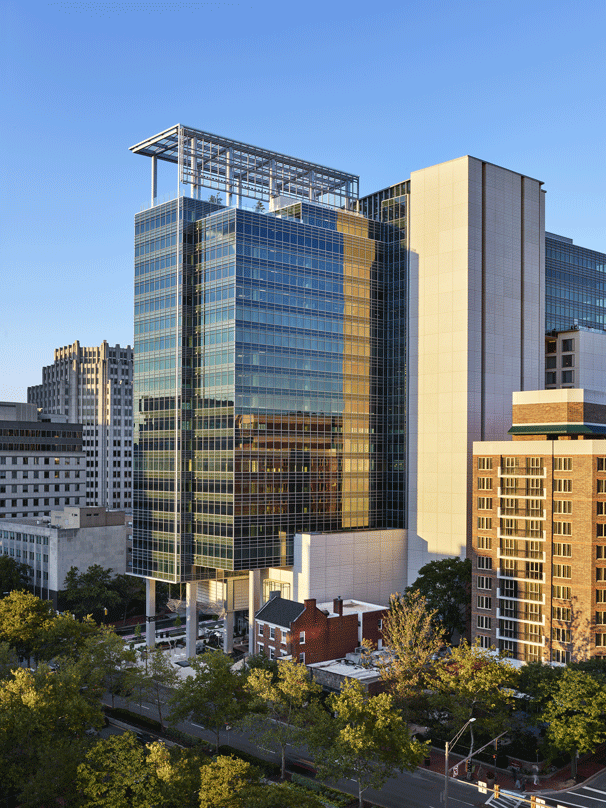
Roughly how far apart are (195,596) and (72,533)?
106ft

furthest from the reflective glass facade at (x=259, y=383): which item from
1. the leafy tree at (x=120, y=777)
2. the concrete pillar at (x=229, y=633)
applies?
the leafy tree at (x=120, y=777)

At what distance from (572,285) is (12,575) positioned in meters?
126

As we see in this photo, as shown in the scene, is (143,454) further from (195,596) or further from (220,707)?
(220,707)

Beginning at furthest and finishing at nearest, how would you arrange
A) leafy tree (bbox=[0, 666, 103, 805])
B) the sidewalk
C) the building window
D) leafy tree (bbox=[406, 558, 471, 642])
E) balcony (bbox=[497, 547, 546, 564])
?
leafy tree (bbox=[406, 558, 471, 642]) → balcony (bbox=[497, 547, 546, 564]) → the building window → the sidewalk → leafy tree (bbox=[0, 666, 103, 805])

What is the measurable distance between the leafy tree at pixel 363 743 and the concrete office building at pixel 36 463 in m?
126

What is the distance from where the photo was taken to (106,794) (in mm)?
60562

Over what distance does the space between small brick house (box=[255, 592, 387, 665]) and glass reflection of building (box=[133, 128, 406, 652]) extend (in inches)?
493

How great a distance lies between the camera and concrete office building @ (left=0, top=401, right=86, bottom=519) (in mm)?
174500

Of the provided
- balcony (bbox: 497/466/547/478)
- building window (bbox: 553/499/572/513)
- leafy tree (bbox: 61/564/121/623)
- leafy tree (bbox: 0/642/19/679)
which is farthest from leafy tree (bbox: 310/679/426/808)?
leafy tree (bbox: 61/564/121/623)

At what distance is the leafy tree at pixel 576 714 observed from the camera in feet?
238

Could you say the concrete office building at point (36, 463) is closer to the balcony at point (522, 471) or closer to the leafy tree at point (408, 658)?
the leafy tree at point (408, 658)

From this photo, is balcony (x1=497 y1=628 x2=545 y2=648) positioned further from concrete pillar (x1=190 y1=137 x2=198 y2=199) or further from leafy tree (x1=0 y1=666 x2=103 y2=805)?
concrete pillar (x1=190 y1=137 x2=198 y2=199)

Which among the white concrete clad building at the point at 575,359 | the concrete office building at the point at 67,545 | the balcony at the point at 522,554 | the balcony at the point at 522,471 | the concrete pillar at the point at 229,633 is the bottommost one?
the concrete pillar at the point at 229,633

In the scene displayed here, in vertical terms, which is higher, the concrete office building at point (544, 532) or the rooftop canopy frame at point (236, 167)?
the rooftop canopy frame at point (236, 167)
